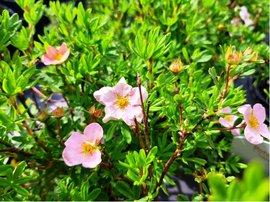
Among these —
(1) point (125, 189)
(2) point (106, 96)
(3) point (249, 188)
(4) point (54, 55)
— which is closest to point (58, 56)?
(4) point (54, 55)

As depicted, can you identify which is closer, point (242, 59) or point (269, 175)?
point (242, 59)

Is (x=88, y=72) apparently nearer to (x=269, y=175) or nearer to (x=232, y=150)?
(x=232, y=150)

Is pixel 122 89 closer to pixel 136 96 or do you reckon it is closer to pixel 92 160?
pixel 136 96

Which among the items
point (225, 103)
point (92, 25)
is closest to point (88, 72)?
point (92, 25)

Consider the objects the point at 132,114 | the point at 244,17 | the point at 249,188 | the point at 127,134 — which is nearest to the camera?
the point at 249,188

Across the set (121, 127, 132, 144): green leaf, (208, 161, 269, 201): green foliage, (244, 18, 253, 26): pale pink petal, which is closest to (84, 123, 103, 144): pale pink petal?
(121, 127, 132, 144): green leaf

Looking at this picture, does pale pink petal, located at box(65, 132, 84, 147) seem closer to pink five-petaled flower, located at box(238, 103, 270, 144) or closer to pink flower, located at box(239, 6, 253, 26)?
pink five-petaled flower, located at box(238, 103, 270, 144)
